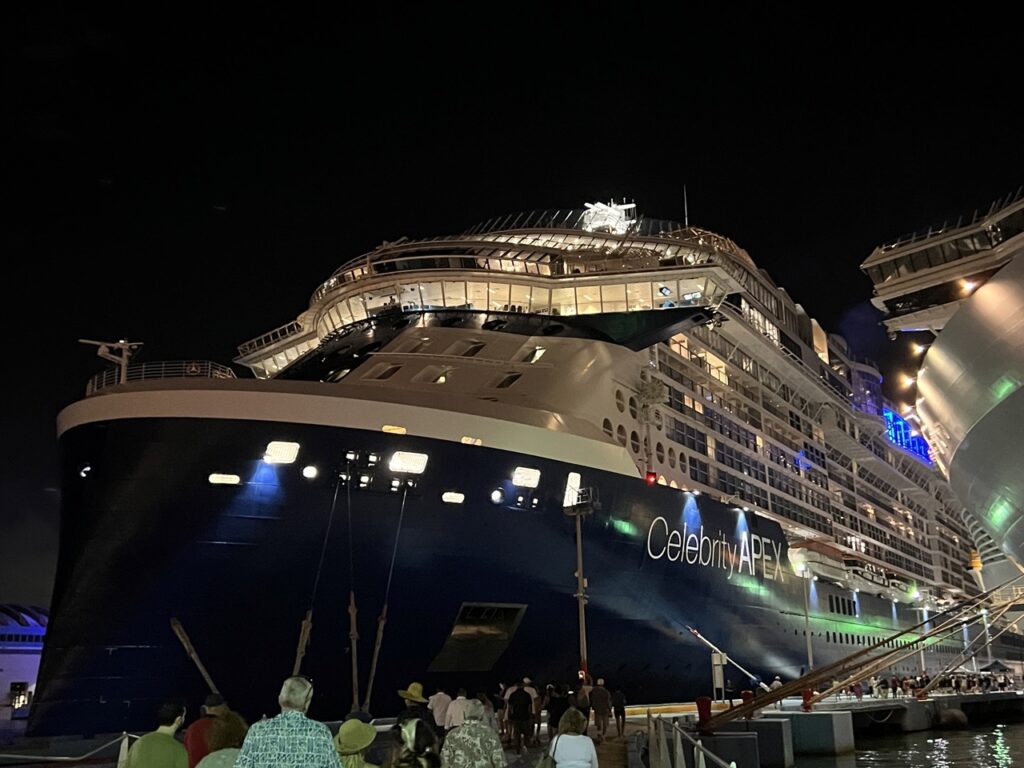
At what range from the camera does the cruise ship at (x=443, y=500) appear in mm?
16766

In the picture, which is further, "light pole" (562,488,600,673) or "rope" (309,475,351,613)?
"light pole" (562,488,600,673)

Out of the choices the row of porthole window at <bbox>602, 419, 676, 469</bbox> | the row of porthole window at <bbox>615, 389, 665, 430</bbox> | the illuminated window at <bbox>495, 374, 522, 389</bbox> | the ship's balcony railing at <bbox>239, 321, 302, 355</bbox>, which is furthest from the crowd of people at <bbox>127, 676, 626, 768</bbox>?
the ship's balcony railing at <bbox>239, 321, 302, 355</bbox>

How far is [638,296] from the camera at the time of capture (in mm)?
30938

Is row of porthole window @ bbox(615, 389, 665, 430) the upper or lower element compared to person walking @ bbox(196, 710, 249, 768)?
upper

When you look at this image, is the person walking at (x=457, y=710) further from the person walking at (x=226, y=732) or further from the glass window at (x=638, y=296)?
the glass window at (x=638, y=296)

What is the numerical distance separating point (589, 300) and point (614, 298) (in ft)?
2.59

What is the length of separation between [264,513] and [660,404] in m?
15.1

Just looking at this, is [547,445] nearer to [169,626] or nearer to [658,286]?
[169,626]

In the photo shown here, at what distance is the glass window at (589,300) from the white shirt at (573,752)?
81.0 feet

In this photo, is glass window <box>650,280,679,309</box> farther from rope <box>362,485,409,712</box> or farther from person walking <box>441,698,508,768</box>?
person walking <box>441,698,508,768</box>

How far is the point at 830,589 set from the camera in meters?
38.8

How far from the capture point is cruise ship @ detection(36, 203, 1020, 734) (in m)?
16.8

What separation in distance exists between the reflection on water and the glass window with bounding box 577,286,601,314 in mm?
14282

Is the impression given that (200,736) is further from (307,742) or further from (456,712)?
(456,712)
